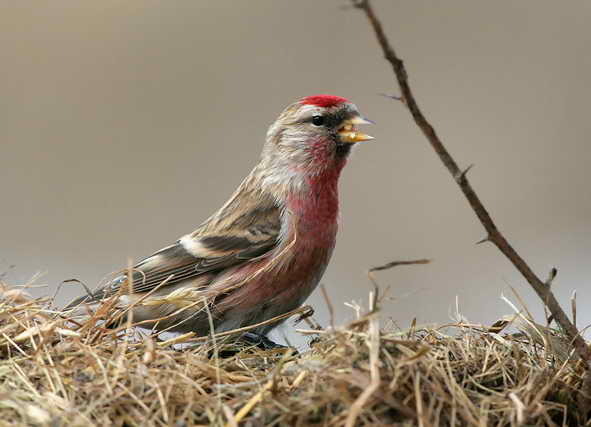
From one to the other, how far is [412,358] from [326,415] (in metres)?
0.23

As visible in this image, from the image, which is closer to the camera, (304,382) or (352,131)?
(304,382)

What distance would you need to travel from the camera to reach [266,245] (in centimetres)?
319

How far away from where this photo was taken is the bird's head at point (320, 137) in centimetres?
336

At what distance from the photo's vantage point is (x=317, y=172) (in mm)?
3340

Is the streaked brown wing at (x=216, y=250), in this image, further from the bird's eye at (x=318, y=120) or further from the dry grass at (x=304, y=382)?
the dry grass at (x=304, y=382)

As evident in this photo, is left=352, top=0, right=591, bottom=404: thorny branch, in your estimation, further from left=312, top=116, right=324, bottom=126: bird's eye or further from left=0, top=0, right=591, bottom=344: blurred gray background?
left=0, top=0, right=591, bottom=344: blurred gray background

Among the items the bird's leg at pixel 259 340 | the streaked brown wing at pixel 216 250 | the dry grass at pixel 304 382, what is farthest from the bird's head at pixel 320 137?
the dry grass at pixel 304 382

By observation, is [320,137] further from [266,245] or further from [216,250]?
[216,250]

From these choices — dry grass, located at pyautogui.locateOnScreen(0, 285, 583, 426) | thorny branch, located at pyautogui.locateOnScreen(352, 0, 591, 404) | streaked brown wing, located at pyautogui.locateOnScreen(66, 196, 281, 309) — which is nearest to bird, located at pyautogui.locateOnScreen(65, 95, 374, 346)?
streaked brown wing, located at pyautogui.locateOnScreen(66, 196, 281, 309)

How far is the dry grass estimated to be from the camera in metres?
1.79

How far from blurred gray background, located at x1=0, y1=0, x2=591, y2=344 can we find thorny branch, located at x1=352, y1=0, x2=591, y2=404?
9.91 ft

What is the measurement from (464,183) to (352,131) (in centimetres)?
143

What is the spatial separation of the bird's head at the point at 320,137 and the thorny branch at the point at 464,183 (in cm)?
131

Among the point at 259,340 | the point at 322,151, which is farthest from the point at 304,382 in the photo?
the point at 322,151
